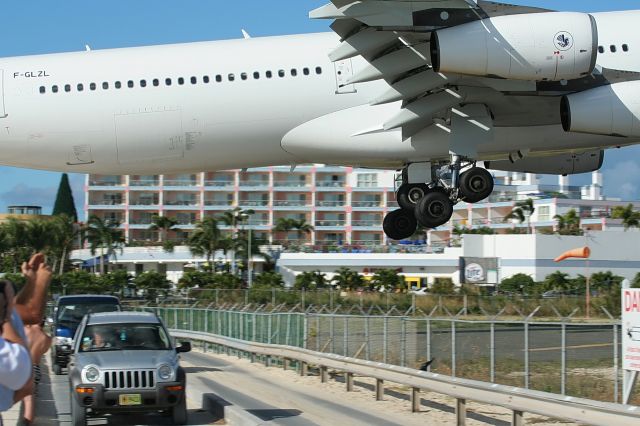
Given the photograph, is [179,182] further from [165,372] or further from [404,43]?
[165,372]

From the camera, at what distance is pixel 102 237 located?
324 ft

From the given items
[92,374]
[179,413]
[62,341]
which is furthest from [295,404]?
[62,341]

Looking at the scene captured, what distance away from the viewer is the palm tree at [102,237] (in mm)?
98062

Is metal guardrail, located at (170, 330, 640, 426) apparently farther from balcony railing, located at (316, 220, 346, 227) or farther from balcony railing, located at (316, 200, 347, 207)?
balcony railing, located at (316, 220, 346, 227)

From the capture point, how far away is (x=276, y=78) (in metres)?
22.8

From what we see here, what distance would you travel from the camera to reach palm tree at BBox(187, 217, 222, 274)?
9750 centimetres

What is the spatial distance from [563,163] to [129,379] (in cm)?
1454

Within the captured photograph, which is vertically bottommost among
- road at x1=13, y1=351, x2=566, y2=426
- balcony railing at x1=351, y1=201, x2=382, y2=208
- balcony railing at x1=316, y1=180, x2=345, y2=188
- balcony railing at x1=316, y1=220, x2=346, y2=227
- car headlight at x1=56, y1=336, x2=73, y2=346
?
road at x1=13, y1=351, x2=566, y2=426

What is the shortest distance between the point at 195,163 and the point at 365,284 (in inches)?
2090

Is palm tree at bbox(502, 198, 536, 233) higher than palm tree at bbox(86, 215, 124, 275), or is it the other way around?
palm tree at bbox(502, 198, 536, 233)

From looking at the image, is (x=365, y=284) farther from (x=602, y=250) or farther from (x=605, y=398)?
(x=605, y=398)

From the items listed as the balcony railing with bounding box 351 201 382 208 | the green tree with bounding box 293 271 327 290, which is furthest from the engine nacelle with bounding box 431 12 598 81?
the balcony railing with bounding box 351 201 382 208

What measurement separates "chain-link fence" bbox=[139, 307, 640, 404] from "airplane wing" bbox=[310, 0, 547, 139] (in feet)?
15.6

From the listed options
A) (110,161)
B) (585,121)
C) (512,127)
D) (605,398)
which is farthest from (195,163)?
(605,398)
